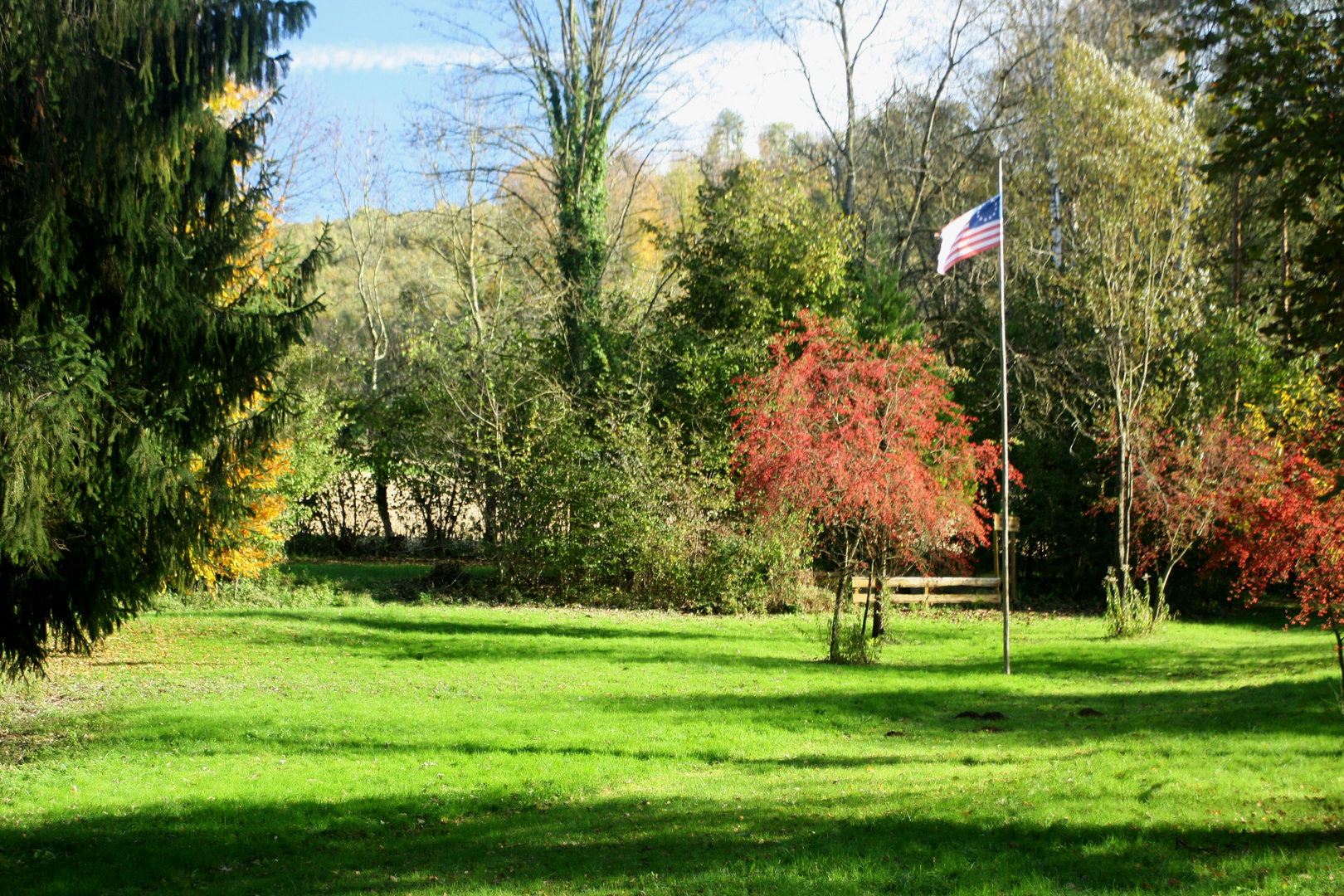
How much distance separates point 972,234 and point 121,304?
9.91 meters

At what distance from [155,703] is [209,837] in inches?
187

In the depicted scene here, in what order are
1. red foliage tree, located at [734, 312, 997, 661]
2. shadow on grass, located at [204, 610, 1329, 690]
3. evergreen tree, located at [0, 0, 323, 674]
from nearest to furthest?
1. evergreen tree, located at [0, 0, 323, 674]
2. shadow on grass, located at [204, 610, 1329, 690]
3. red foliage tree, located at [734, 312, 997, 661]

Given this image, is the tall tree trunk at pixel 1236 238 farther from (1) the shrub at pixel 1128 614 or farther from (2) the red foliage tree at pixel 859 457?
(2) the red foliage tree at pixel 859 457

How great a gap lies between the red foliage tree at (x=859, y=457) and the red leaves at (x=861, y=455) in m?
0.02

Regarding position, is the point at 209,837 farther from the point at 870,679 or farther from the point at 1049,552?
the point at 1049,552

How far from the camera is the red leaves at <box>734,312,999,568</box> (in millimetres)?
13930

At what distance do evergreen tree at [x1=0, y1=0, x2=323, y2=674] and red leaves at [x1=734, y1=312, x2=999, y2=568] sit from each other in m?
7.08

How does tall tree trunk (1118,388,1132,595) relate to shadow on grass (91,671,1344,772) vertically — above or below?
above

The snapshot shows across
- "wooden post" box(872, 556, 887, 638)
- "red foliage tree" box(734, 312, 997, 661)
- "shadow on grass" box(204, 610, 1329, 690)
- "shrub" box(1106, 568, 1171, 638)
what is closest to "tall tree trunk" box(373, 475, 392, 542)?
"shadow on grass" box(204, 610, 1329, 690)

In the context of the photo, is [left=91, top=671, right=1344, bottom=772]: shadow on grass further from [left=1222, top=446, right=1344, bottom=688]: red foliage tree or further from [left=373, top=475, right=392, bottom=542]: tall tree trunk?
[left=373, top=475, right=392, bottom=542]: tall tree trunk

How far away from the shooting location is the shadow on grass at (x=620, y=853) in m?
5.60

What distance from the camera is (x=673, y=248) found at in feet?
81.8

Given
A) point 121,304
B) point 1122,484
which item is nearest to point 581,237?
point 1122,484

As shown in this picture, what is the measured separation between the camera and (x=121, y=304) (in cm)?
877
